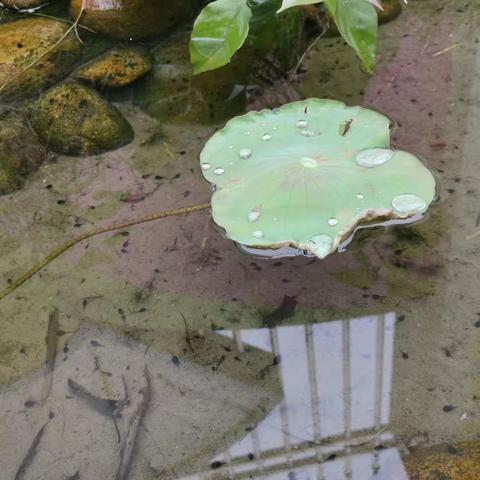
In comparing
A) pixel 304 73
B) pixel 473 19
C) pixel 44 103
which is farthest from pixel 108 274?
pixel 473 19

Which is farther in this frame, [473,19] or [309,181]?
[473,19]

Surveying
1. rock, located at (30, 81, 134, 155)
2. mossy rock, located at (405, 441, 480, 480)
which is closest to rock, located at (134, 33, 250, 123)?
rock, located at (30, 81, 134, 155)

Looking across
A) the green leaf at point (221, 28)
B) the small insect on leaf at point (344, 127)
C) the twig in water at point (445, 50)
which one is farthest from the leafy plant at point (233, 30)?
the twig in water at point (445, 50)

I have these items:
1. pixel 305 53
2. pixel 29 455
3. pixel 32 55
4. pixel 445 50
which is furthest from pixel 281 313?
pixel 32 55

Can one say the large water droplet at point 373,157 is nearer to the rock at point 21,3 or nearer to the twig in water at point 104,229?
the twig in water at point 104,229

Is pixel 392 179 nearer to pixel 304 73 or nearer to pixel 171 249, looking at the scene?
pixel 171 249

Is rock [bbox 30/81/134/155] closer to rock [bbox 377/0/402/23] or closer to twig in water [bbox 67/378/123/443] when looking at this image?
twig in water [bbox 67/378/123/443]
